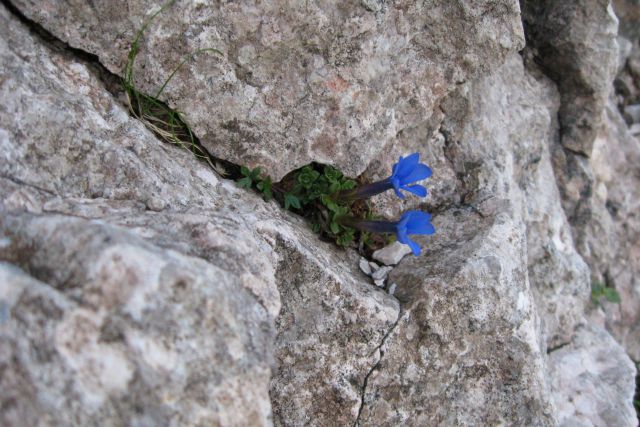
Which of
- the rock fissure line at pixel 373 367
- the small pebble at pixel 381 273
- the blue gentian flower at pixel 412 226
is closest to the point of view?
the rock fissure line at pixel 373 367

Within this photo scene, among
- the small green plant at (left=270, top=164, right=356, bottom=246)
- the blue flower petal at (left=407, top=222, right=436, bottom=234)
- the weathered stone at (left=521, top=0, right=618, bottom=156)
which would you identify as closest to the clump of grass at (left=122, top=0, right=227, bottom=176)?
the small green plant at (left=270, top=164, right=356, bottom=246)

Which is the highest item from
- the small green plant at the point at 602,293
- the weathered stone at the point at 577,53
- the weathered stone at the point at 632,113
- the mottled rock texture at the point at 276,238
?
the weathered stone at the point at 632,113

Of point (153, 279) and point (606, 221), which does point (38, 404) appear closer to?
point (153, 279)

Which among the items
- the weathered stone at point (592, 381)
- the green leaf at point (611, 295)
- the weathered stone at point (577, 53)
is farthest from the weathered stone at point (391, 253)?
the green leaf at point (611, 295)

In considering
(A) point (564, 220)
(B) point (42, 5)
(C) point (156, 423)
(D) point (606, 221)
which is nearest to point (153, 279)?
(C) point (156, 423)

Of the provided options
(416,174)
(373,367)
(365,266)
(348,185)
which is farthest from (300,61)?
(373,367)

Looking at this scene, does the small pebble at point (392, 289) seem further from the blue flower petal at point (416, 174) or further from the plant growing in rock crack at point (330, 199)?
the blue flower petal at point (416, 174)

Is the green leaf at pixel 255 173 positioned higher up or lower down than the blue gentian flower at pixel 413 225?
lower down
